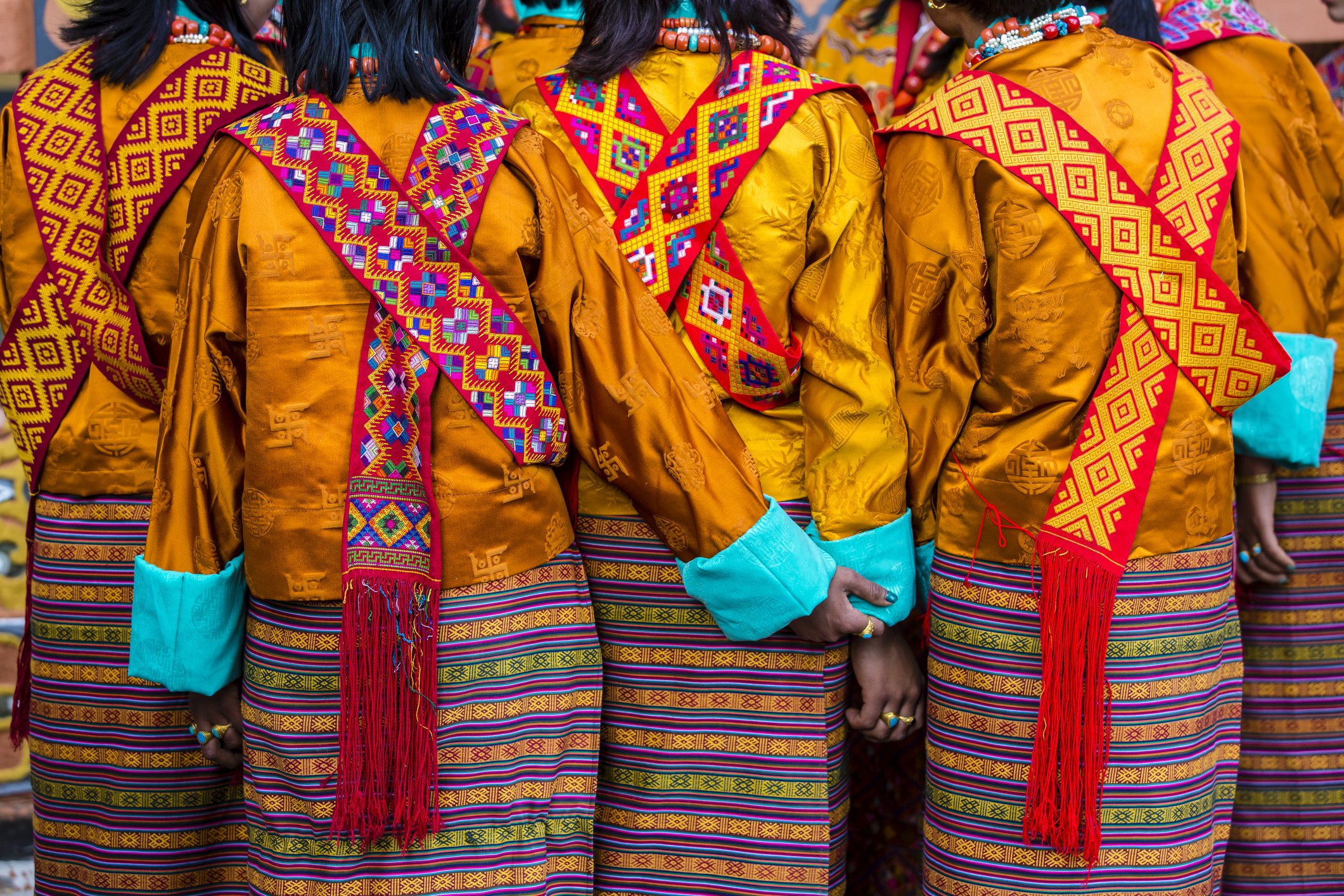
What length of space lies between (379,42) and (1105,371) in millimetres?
1232

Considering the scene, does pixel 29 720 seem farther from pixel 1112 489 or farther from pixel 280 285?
pixel 1112 489

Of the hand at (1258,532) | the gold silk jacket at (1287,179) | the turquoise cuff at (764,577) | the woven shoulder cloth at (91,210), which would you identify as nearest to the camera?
the turquoise cuff at (764,577)

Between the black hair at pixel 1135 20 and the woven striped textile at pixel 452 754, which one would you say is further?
the black hair at pixel 1135 20

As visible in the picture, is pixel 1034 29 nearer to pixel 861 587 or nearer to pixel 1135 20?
pixel 1135 20

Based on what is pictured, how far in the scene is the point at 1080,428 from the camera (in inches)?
75.1

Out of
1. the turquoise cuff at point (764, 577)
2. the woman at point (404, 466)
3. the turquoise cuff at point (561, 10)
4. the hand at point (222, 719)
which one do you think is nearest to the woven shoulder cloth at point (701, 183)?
the woman at point (404, 466)

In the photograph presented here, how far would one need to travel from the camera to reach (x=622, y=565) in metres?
2.09

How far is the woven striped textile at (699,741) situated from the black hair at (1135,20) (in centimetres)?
124

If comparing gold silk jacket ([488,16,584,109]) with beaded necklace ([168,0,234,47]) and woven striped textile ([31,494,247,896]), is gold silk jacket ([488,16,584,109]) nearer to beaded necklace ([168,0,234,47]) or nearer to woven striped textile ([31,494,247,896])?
beaded necklace ([168,0,234,47])

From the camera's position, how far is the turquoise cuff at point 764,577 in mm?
1794

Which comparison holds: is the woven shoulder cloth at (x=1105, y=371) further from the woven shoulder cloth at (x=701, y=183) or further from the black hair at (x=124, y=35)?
the black hair at (x=124, y=35)

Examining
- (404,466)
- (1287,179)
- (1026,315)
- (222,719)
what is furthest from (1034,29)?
(222,719)

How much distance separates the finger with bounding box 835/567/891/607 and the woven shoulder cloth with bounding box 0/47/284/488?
1280 mm

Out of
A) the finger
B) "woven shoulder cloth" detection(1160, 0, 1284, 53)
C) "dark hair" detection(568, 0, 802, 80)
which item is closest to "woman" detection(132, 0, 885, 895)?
the finger
